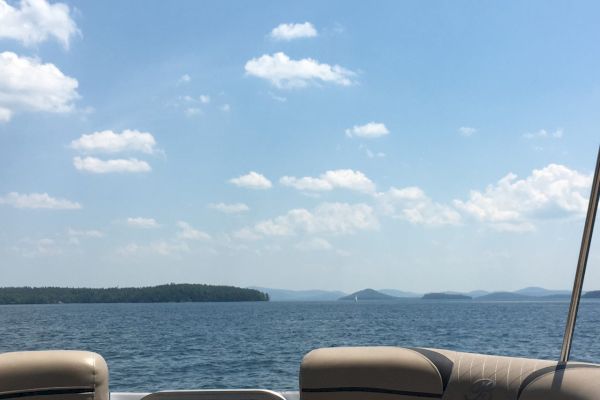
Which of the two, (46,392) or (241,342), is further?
(241,342)

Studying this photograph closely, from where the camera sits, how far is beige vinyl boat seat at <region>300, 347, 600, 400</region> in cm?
185

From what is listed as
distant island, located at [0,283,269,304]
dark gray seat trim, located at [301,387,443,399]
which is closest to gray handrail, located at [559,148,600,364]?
dark gray seat trim, located at [301,387,443,399]

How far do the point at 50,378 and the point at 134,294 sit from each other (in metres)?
97.6

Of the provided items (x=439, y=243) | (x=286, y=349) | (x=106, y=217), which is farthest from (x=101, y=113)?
(x=286, y=349)

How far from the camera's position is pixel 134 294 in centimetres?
9612

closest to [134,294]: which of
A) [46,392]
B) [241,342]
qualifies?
[241,342]

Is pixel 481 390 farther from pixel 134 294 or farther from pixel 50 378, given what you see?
pixel 134 294

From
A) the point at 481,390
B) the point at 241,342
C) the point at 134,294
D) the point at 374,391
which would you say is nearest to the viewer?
the point at 481,390

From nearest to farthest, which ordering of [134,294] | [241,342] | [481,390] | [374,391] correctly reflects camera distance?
[481,390] < [374,391] < [241,342] < [134,294]

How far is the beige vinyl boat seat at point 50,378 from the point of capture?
1979 mm

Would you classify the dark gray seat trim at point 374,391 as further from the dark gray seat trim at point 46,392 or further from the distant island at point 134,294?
the distant island at point 134,294

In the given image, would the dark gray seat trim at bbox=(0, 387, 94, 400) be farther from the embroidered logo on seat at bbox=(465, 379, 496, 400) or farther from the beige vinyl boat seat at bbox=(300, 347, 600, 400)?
the embroidered logo on seat at bbox=(465, 379, 496, 400)

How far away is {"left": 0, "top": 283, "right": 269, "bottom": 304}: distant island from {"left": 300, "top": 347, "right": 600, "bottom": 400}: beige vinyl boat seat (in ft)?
301

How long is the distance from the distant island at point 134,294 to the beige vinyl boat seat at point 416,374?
301ft
